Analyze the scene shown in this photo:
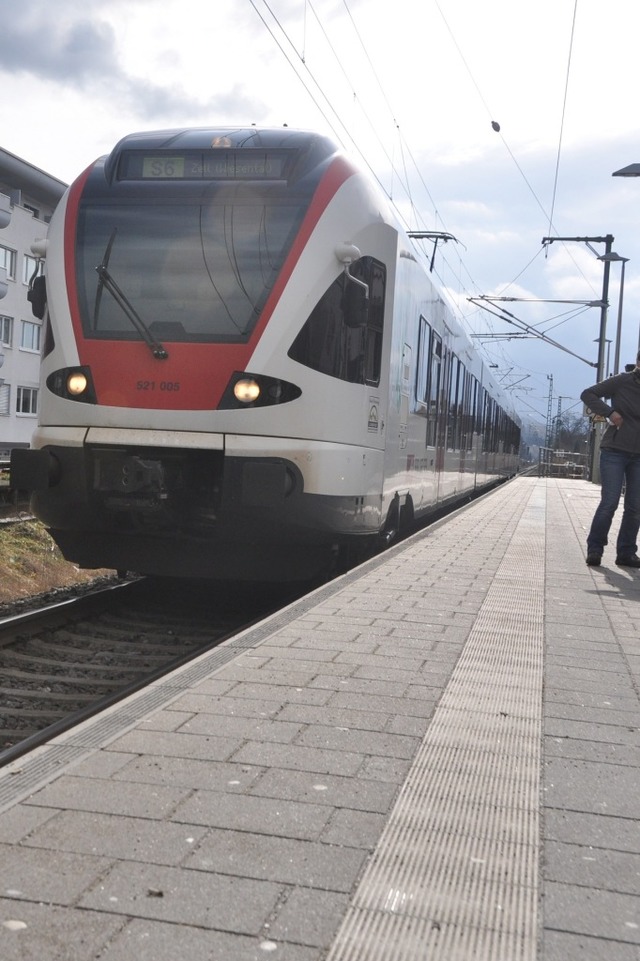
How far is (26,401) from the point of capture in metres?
50.6

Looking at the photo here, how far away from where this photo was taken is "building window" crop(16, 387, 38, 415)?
49.7m

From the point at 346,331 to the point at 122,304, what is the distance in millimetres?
1635

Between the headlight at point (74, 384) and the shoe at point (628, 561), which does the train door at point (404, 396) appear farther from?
the headlight at point (74, 384)

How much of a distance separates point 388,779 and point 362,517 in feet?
16.8

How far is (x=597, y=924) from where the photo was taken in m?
2.40

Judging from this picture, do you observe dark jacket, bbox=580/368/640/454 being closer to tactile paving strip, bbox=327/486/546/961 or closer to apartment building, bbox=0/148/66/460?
tactile paving strip, bbox=327/486/546/961

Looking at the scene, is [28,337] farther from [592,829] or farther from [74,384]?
[592,829]

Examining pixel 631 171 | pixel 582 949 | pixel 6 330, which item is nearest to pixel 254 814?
pixel 582 949

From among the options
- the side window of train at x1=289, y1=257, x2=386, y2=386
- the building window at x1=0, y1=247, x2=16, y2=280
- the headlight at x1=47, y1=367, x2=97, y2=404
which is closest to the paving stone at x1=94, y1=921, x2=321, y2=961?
the side window of train at x1=289, y1=257, x2=386, y2=386

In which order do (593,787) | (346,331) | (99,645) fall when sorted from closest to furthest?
(593,787) → (99,645) → (346,331)

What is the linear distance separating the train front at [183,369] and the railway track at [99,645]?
1.52 ft

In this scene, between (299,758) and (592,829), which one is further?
(299,758)

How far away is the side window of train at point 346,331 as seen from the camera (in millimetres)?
7668

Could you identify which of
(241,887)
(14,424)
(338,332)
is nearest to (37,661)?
(338,332)
